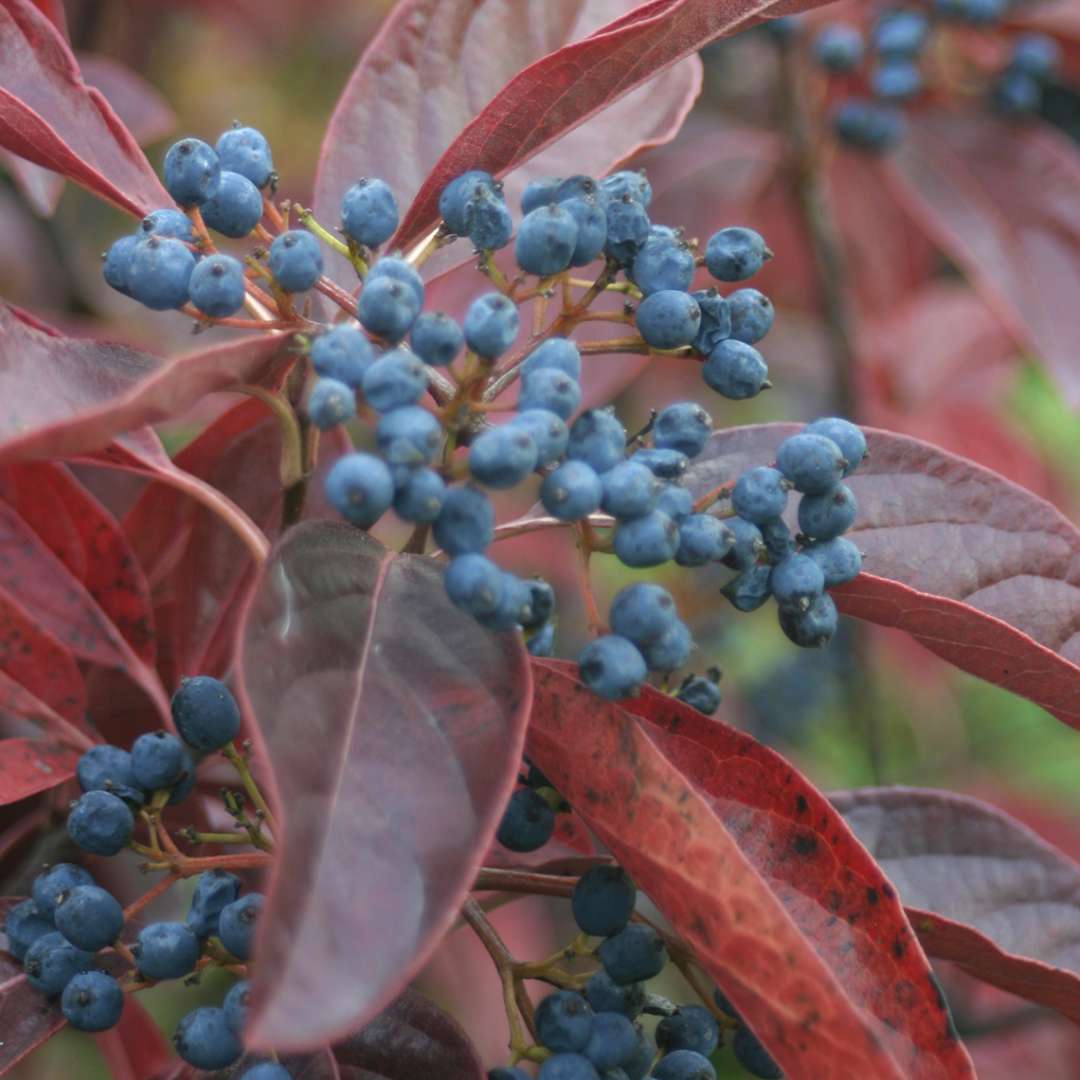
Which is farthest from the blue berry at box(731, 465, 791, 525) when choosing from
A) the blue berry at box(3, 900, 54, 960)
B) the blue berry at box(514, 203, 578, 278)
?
the blue berry at box(3, 900, 54, 960)

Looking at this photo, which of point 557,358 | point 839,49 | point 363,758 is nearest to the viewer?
point 363,758

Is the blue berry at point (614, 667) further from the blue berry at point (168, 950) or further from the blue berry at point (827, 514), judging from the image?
the blue berry at point (168, 950)

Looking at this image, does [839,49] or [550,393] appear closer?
[550,393]

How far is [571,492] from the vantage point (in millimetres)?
937

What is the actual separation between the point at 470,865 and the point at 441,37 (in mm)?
926

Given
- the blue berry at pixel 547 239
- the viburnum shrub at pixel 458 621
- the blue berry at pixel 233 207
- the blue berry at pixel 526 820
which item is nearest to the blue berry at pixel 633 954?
the viburnum shrub at pixel 458 621

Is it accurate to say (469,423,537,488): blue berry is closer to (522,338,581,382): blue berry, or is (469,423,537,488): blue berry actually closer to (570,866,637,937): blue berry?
(522,338,581,382): blue berry

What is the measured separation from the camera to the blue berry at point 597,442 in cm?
97

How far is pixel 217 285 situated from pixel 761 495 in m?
0.44

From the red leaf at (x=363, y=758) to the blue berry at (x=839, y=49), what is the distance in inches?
69.3

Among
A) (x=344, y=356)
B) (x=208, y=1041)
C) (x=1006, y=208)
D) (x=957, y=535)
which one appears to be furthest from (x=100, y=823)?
(x=1006, y=208)

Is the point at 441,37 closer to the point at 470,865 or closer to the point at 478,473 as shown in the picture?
the point at 478,473

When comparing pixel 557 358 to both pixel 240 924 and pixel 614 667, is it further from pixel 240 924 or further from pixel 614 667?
pixel 240 924

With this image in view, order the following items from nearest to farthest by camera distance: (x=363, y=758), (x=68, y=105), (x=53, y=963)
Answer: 1. (x=363, y=758)
2. (x=53, y=963)
3. (x=68, y=105)
